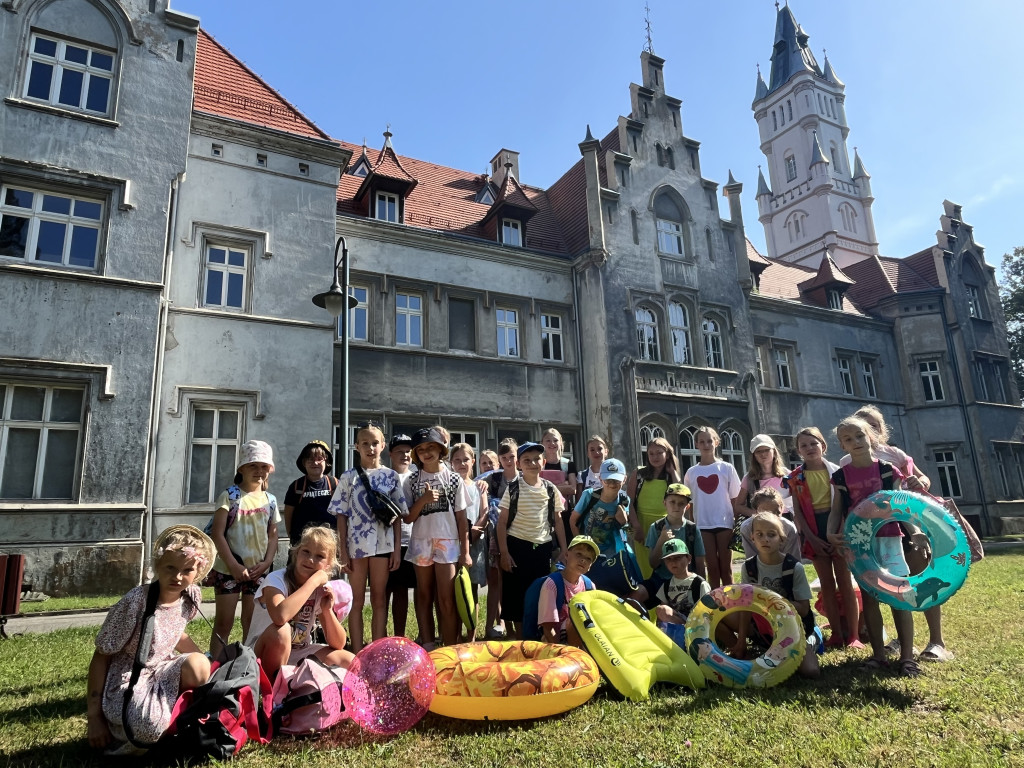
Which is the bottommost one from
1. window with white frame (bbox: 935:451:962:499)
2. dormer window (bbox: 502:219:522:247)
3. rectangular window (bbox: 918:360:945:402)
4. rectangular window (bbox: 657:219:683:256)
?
window with white frame (bbox: 935:451:962:499)

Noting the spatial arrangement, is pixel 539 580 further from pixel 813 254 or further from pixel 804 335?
pixel 813 254

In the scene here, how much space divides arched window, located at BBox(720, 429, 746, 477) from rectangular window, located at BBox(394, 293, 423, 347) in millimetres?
9618

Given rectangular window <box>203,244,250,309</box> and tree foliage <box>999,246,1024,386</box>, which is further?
tree foliage <box>999,246,1024,386</box>

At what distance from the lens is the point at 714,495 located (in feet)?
23.1

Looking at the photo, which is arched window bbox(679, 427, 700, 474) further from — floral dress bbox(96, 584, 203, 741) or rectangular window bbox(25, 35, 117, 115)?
floral dress bbox(96, 584, 203, 741)

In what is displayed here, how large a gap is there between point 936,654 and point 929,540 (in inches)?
42.4

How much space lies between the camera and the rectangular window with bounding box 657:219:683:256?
1958cm

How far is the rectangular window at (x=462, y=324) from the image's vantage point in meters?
16.1

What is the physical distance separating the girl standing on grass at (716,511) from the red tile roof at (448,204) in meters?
11.5

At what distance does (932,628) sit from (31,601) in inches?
460

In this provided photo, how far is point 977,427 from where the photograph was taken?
24.2 metres

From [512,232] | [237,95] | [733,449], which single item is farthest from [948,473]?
[237,95]

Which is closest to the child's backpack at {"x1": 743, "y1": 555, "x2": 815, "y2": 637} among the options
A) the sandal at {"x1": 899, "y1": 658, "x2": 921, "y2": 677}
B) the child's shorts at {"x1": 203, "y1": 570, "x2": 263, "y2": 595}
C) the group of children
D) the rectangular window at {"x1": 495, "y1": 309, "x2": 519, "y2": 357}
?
the group of children

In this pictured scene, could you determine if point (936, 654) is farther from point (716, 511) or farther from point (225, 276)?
point (225, 276)
